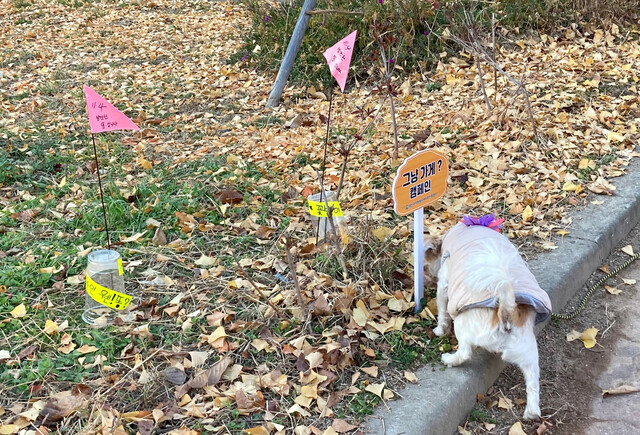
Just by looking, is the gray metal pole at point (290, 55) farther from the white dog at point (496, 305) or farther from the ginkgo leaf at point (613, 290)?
the white dog at point (496, 305)

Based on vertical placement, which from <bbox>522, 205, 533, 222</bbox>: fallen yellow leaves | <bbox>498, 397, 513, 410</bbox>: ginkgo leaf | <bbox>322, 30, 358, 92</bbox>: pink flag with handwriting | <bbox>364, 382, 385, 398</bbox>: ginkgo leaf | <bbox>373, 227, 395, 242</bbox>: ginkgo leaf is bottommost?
<bbox>498, 397, 513, 410</bbox>: ginkgo leaf

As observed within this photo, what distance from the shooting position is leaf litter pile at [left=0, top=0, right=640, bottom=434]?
8.56ft

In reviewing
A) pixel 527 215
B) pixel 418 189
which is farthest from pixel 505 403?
pixel 527 215

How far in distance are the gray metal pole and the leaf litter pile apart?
179 millimetres

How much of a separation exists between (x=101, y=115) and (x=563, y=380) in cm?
252

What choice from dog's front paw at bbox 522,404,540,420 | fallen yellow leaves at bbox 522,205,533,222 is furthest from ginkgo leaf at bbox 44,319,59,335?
fallen yellow leaves at bbox 522,205,533,222

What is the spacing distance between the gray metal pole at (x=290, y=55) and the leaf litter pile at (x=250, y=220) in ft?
0.59

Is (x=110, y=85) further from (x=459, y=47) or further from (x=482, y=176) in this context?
(x=482, y=176)

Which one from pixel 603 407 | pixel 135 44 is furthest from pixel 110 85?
pixel 603 407

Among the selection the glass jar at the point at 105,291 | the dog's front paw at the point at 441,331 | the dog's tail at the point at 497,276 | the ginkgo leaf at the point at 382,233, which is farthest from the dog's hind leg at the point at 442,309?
the glass jar at the point at 105,291

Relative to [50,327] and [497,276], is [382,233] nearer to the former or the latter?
[497,276]

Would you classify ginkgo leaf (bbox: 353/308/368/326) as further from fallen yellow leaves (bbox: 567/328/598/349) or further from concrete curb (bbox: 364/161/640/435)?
fallen yellow leaves (bbox: 567/328/598/349)

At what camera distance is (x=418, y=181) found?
2.87m

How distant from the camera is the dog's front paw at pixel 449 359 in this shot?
2697 millimetres
